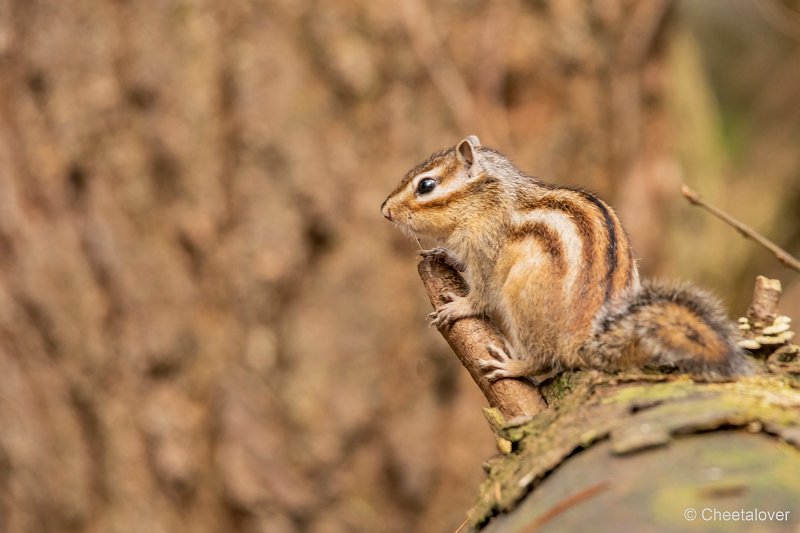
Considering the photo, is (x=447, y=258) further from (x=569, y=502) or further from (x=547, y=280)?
(x=569, y=502)

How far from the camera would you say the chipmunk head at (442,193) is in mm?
3125

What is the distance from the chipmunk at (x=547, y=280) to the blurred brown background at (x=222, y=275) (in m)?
1.77

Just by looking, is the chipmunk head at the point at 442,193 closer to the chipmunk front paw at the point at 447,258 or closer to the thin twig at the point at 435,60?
the chipmunk front paw at the point at 447,258

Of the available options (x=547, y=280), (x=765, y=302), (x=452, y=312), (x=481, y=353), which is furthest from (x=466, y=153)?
(x=765, y=302)

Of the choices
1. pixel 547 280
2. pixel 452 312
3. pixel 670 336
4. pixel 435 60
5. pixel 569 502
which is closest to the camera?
pixel 569 502

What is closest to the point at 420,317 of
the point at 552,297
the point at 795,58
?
the point at 552,297

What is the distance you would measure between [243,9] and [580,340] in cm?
321

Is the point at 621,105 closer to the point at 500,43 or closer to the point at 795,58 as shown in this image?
the point at 500,43

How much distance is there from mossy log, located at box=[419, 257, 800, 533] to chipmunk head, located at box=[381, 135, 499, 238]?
3.29ft

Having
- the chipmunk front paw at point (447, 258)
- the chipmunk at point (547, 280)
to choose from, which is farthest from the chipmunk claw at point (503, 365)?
the chipmunk front paw at point (447, 258)

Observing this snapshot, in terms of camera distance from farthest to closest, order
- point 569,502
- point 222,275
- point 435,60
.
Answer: point 435,60 < point 222,275 < point 569,502

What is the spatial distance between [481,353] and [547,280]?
424 mm

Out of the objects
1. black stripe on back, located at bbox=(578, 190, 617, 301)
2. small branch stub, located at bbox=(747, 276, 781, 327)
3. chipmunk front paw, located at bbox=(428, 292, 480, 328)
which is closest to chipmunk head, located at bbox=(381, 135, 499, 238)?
black stripe on back, located at bbox=(578, 190, 617, 301)

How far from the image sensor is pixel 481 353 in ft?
7.61
